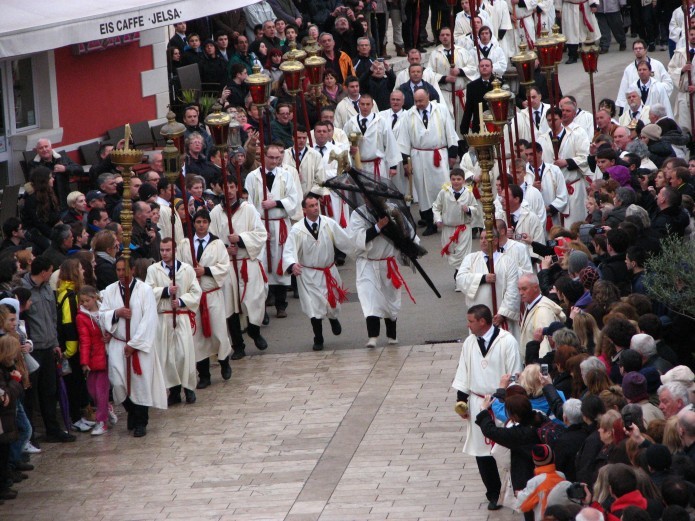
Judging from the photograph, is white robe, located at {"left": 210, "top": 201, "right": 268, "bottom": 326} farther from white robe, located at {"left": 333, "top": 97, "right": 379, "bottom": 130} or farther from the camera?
the camera

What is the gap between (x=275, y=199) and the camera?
16.9m

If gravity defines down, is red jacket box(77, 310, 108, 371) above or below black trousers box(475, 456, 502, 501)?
above

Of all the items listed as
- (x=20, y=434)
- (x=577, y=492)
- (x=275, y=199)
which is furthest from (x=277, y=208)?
(x=577, y=492)

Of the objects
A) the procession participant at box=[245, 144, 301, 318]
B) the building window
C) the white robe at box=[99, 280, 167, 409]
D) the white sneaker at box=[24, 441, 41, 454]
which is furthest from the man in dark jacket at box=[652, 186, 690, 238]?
the building window

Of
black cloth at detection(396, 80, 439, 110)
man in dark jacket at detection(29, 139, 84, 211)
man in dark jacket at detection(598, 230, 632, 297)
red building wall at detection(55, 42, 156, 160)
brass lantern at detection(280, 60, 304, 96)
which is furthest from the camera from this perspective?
black cloth at detection(396, 80, 439, 110)

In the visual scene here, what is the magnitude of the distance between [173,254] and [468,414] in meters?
4.02

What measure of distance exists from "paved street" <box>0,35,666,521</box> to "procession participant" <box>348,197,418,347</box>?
0.46 meters

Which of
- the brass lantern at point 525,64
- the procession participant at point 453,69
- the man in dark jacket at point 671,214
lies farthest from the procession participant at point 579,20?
the man in dark jacket at point 671,214

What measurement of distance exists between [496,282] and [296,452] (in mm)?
2674

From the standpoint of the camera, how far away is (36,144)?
17828mm

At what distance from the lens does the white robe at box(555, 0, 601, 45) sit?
2609cm

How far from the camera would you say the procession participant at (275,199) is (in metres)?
16.9

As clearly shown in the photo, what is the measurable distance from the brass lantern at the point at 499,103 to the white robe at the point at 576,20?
1294 cm

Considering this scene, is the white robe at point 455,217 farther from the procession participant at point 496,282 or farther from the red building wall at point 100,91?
the red building wall at point 100,91
